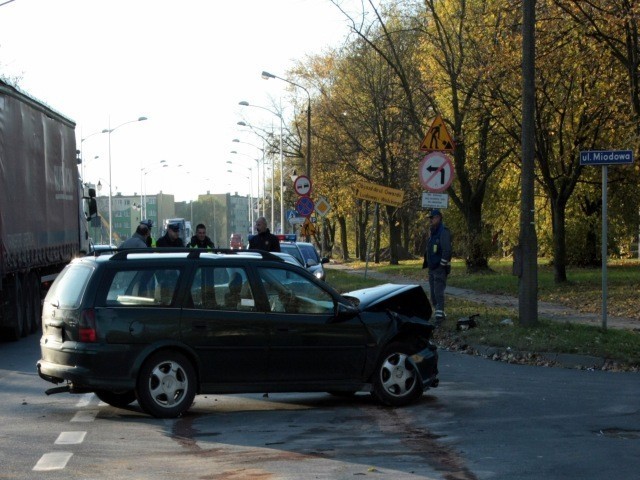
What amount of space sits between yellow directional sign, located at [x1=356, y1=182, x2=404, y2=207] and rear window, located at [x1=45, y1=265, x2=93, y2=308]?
1688 cm

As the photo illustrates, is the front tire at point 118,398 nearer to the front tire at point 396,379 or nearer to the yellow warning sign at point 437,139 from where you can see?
the front tire at point 396,379

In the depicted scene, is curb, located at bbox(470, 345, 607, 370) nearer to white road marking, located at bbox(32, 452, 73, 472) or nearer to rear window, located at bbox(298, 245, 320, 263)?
white road marking, located at bbox(32, 452, 73, 472)

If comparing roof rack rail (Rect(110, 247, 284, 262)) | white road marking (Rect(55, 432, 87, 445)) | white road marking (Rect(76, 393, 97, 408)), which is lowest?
white road marking (Rect(76, 393, 97, 408))

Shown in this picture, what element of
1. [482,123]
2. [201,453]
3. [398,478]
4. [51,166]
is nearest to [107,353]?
[201,453]

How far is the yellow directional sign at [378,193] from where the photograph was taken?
27.2 m

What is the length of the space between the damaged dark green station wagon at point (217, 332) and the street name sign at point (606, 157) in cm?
617

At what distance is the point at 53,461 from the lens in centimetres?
801

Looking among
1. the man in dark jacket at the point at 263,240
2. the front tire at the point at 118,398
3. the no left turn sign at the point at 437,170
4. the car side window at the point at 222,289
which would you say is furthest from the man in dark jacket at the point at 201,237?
the car side window at the point at 222,289

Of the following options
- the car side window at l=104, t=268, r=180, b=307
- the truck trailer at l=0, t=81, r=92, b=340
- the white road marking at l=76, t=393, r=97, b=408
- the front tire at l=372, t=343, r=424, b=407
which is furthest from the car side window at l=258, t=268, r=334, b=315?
the truck trailer at l=0, t=81, r=92, b=340

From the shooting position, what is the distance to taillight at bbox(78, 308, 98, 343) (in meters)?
9.98

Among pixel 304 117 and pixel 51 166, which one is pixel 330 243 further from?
pixel 51 166

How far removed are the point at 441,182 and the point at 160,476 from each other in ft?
40.3

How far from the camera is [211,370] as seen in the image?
1038 cm

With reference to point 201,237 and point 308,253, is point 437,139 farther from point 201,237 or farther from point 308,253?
point 308,253
